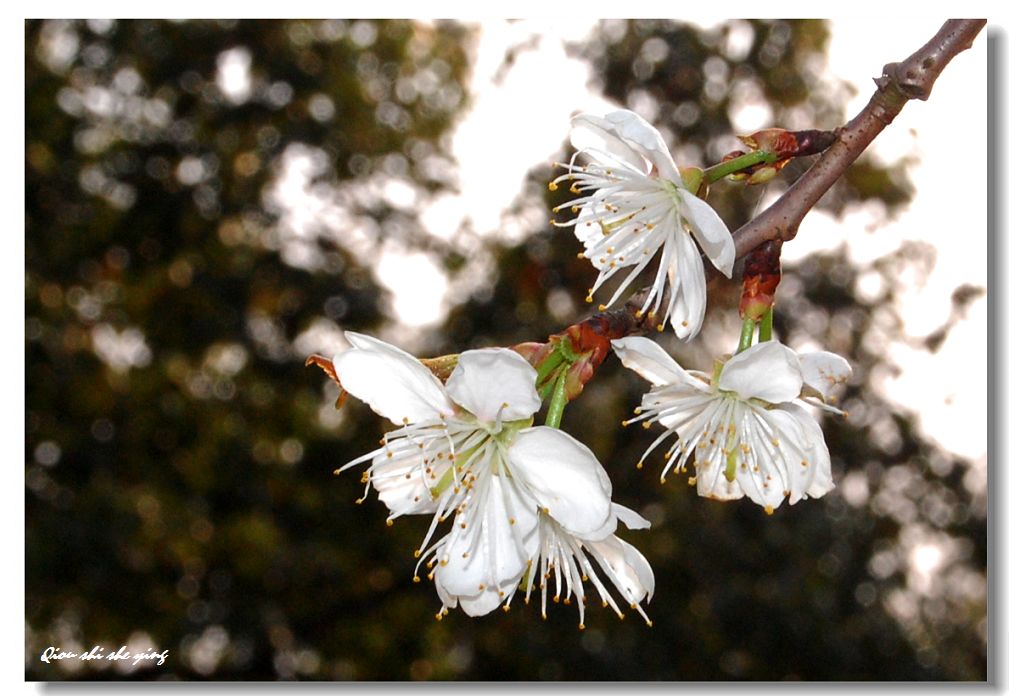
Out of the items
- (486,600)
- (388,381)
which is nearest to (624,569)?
(486,600)

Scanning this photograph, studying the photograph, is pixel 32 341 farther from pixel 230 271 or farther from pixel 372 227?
pixel 372 227

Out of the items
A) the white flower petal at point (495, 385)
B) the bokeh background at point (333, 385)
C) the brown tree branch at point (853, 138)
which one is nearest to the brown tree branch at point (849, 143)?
the brown tree branch at point (853, 138)

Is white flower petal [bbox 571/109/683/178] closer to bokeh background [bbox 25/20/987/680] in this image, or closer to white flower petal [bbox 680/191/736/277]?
white flower petal [bbox 680/191/736/277]

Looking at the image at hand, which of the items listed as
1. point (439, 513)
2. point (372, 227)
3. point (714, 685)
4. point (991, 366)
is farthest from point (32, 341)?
point (439, 513)

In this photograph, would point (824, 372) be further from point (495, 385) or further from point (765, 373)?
point (495, 385)

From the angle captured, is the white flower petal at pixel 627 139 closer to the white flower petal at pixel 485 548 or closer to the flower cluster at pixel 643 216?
the flower cluster at pixel 643 216

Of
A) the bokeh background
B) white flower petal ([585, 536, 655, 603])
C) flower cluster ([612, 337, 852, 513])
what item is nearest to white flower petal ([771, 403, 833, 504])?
flower cluster ([612, 337, 852, 513])
